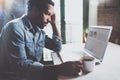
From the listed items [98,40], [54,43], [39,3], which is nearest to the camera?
[39,3]

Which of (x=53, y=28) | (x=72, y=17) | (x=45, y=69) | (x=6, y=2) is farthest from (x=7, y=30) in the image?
(x=72, y=17)

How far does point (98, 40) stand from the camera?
1.21 metres

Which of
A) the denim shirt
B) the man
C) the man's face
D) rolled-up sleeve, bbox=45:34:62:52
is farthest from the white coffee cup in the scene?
rolled-up sleeve, bbox=45:34:62:52

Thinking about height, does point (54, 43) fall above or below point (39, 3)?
below

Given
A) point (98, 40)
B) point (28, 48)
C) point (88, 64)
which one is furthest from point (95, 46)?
point (28, 48)

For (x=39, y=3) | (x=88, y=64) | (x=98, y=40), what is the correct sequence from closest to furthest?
(x=88, y=64) → (x=39, y=3) → (x=98, y=40)

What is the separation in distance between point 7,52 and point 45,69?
0.20m

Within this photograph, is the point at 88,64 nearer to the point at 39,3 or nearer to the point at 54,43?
the point at 39,3

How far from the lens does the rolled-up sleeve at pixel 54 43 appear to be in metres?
1.45

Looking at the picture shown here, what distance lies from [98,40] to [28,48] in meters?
0.41

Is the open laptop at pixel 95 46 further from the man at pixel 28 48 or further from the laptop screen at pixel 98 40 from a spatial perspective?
the man at pixel 28 48

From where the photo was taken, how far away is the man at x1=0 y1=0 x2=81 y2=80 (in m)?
0.98

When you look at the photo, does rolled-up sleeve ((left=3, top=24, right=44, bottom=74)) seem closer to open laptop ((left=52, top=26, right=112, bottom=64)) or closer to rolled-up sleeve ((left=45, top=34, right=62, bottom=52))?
open laptop ((left=52, top=26, right=112, bottom=64))

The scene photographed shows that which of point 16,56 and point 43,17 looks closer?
point 16,56
